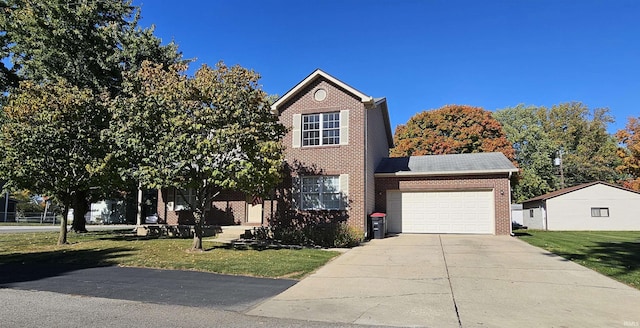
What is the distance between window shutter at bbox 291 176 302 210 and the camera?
18.0m

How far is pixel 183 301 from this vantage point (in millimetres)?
6746

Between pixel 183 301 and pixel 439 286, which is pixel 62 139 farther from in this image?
pixel 439 286

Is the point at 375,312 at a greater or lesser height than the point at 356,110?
lesser

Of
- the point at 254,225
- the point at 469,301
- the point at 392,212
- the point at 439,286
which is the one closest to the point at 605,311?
the point at 469,301

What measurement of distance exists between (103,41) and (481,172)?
64.5 ft

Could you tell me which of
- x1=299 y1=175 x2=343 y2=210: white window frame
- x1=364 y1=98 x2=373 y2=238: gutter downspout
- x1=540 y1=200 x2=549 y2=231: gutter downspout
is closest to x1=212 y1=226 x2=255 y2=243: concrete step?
x1=299 y1=175 x2=343 y2=210: white window frame

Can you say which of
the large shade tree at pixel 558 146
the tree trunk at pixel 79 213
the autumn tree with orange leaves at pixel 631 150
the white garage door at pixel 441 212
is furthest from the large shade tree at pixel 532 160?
the tree trunk at pixel 79 213

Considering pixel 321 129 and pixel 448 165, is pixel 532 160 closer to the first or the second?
pixel 448 165

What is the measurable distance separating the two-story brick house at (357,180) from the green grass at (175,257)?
470 centimetres

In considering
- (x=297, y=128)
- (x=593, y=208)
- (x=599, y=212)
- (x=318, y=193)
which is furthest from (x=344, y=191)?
(x=599, y=212)

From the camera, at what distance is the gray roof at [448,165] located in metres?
18.5

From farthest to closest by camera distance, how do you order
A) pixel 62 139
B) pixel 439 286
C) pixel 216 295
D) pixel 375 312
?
1. pixel 62 139
2. pixel 439 286
3. pixel 216 295
4. pixel 375 312

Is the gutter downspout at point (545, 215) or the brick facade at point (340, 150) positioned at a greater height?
the brick facade at point (340, 150)

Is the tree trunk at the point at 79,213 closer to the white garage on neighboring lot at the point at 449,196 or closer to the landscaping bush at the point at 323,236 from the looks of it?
the landscaping bush at the point at 323,236
